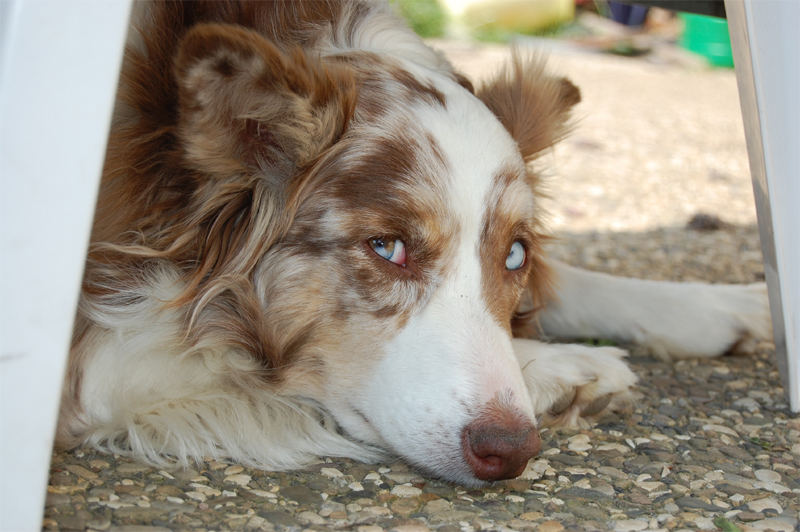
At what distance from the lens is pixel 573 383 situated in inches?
123

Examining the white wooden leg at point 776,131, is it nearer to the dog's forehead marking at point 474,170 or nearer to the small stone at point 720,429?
the small stone at point 720,429

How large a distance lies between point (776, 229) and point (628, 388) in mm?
708

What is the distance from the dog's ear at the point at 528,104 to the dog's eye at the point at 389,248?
832 mm

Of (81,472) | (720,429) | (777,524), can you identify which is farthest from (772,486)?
(81,472)

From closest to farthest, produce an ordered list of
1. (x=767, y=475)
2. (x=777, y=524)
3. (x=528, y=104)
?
(x=777, y=524), (x=767, y=475), (x=528, y=104)

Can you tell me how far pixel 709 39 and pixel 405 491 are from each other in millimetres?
12114

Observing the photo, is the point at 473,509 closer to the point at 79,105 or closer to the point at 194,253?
the point at 194,253

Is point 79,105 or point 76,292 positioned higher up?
point 79,105

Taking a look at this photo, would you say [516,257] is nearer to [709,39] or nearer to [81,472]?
[81,472]

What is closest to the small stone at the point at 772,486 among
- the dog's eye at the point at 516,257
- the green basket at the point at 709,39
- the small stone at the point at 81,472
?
the dog's eye at the point at 516,257

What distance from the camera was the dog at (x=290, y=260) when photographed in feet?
8.46

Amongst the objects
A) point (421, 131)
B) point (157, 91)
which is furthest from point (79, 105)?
point (421, 131)

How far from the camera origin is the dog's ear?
3326mm

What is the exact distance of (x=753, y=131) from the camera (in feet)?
9.80
